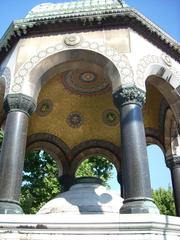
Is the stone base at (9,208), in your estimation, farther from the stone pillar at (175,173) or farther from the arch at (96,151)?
the arch at (96,151)

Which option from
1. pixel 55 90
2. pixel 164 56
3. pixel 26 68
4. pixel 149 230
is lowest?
pixel 149 230

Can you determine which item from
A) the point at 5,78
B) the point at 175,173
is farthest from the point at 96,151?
the point at 5,78

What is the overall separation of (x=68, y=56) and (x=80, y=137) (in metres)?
5.08

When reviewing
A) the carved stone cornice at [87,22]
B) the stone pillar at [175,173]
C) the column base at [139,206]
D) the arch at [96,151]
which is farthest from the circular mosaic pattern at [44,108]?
A: the column base at [139,206]

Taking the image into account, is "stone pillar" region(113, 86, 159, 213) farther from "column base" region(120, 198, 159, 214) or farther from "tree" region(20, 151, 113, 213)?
"tree" region(20, 151, 113, 213)

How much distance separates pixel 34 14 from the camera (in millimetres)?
8789

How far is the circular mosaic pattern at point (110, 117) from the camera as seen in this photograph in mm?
11988

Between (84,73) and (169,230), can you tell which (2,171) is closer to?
(169,230)

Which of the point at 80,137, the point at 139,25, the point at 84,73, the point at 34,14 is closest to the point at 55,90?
the point at 84,73

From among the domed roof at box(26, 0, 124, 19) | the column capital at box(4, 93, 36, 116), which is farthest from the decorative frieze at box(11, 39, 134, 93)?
the domed roof at box(26, 0, 124, 19)

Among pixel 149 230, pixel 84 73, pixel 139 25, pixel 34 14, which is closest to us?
pixel 149 230

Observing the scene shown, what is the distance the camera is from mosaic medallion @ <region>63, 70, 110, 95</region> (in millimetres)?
10555

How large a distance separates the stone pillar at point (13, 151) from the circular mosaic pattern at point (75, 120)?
484 centimetres

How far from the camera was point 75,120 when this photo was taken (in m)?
12.2
